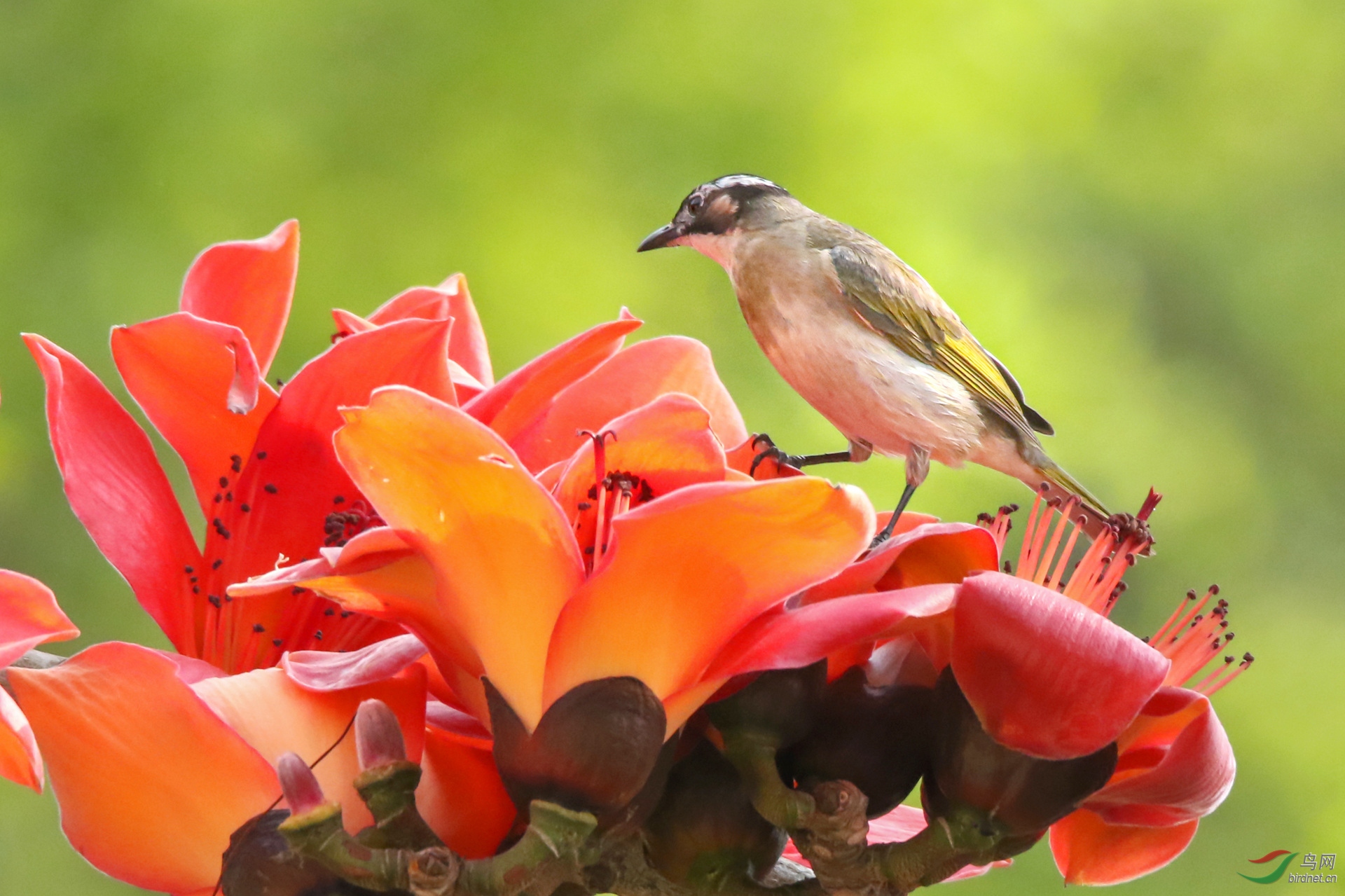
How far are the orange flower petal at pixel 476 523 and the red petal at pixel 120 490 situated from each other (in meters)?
0.12

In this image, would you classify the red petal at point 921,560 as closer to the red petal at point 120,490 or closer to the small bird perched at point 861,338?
the red petal at point 120,490

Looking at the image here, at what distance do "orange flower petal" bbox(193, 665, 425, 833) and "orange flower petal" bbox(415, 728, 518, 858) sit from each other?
0.06 ft

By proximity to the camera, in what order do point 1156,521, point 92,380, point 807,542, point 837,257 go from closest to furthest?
point 807,542 < point 92,380 < point 837,257 < point 1156,521

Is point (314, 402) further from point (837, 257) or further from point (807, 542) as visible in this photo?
point (837, 257)

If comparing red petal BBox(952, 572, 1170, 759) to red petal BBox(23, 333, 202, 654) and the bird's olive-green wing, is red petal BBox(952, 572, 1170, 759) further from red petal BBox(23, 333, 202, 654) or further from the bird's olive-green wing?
the bird's olive-green wing

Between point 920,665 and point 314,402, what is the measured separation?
0.16 m

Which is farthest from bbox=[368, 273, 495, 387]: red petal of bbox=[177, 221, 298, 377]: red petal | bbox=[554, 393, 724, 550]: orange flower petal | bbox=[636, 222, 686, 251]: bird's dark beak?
bbox=[636, 222, 686, 251]: bird's dark beak

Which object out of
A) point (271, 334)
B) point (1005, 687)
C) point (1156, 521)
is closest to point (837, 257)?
point (271, 334)

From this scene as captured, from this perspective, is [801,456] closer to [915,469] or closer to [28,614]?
[915,469]

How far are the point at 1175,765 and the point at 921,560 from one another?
0.06m

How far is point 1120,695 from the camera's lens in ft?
0.90

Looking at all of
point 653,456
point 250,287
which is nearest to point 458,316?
point 250,287

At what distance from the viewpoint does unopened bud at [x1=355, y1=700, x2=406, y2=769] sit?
27cm

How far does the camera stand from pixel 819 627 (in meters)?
0.26
